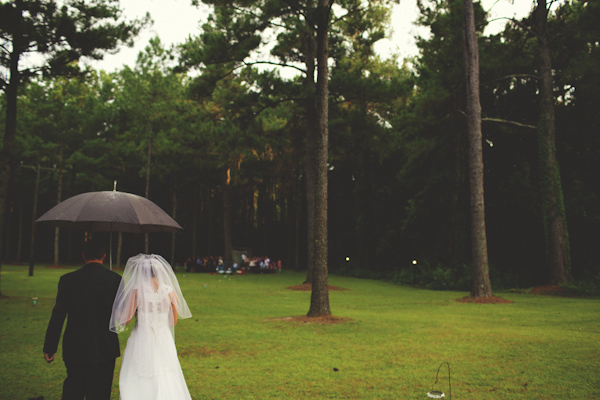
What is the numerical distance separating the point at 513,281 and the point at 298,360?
18.9 meters

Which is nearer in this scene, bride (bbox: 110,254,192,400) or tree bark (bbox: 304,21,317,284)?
bride (bbox: 110,254,192,400)

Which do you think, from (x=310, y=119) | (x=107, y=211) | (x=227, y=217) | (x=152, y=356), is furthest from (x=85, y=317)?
(x=227, y=217)

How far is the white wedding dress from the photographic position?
4352 mm

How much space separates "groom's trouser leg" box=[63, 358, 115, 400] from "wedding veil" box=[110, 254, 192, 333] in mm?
477

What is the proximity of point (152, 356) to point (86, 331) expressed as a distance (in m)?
0.70

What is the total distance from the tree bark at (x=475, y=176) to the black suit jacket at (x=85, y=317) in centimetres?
1561

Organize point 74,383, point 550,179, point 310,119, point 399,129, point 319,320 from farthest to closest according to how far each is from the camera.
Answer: point 399,129
point 310,119
point 550,179
point 319,320
point 74,383

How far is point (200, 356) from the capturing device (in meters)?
8.09

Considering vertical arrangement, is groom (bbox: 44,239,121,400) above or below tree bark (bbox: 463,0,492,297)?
below

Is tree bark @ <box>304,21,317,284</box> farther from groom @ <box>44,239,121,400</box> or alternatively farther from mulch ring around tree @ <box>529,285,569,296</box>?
groom @ <box>44,239,121,400</box>

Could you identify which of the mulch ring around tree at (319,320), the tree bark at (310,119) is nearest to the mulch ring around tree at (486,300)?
the mulch ring around tree at (319,320)

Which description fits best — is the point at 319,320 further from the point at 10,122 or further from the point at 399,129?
the point at 399,129

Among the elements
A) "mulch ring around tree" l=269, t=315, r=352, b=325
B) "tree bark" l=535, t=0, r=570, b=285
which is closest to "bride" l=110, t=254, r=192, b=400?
"mulch ring around tree" l=269, t=315, r=352, b=325

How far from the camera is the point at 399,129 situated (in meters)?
27.0
